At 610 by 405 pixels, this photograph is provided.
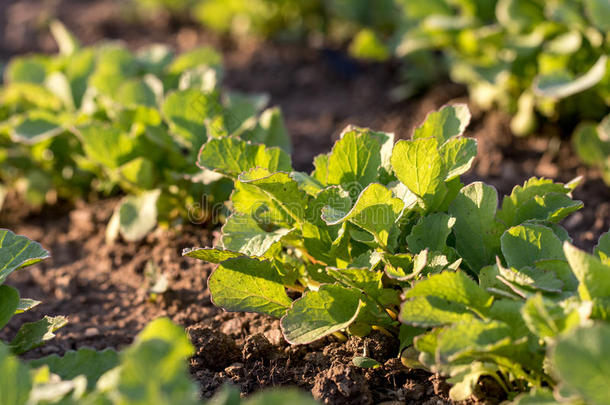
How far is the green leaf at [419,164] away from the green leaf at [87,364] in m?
0.83

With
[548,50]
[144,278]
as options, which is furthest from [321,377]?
[548,50]

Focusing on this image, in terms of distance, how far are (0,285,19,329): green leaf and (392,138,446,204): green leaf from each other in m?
1.02

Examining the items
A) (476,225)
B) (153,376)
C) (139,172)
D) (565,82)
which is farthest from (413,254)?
(565,82)

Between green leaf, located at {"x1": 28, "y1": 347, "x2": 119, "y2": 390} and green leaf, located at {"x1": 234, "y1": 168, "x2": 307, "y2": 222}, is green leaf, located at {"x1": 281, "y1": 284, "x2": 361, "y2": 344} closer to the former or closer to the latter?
green leaf, located at {"x1": 234, "y1": 168, "x2": 307, "y2": 222}

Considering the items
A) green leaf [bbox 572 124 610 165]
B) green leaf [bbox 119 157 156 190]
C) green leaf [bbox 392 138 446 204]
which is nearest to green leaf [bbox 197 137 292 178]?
green leaf [bbox 392 138 446 204]

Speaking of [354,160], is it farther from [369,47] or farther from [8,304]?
[369,47]

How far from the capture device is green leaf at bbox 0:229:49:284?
1.66 meters

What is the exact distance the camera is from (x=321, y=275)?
1799 millimetres

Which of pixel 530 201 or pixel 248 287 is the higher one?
pixel 530 201

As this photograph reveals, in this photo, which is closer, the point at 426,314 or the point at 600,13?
the point at 426,314

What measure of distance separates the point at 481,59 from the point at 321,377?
2.01 meters

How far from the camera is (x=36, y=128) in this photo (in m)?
2.48

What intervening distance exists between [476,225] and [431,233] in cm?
13

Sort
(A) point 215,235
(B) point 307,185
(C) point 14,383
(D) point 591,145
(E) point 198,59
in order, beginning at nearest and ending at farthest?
(C) point 14,383
(B) point 307,185
(A) point 215,235
(D) point 591,145
(E) point 198,59
